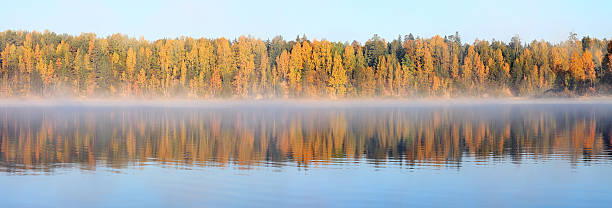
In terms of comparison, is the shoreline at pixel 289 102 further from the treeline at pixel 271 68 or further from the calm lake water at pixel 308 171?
the calm lake water at pixel 308 171

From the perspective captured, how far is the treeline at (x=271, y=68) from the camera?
484ft

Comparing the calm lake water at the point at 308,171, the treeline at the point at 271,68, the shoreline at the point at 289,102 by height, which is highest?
the treeline at the point at 271,68

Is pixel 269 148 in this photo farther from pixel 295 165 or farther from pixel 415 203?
pixel 415 203

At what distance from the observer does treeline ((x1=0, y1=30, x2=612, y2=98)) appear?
484 ft

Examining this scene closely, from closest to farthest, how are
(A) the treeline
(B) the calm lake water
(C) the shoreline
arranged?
(B) the calm lake water → (C) the shoreline → (A) the treeline

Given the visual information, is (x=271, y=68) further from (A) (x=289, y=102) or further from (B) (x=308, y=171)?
(B) (x=308, y=171)

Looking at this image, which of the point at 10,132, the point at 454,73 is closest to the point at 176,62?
the point at 454,73

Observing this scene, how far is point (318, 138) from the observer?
38.0 m

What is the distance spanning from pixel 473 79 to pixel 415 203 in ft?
485

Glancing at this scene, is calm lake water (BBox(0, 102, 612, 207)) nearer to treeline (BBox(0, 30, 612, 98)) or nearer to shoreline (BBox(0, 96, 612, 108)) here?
shoreline (BBox(0, 96, 612, 108))

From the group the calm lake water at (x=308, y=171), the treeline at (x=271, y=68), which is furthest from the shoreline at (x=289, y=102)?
the calm lake water at (x=308, y=171)

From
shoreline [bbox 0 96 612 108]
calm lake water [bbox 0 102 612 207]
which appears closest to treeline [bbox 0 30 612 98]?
shoreline [bbox 0 96 612 108]

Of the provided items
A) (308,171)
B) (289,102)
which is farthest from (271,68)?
(308,171)

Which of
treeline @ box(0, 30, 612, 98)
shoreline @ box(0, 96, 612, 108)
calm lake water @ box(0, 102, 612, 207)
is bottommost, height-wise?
calm lake water @ box(0, 102, 612, 207)
